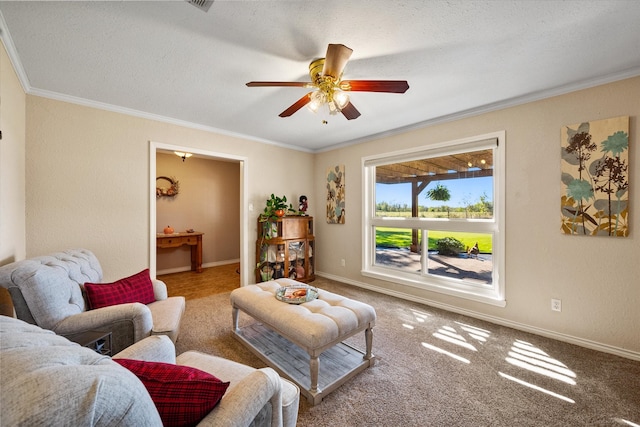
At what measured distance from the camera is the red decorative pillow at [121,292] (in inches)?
71.0

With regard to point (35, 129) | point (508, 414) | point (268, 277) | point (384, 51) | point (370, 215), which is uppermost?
point (384, 51)

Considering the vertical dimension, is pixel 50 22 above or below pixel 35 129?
above

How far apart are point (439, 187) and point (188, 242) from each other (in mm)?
4573

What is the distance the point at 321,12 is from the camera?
4.84 ft

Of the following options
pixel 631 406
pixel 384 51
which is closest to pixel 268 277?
pixel 384 51

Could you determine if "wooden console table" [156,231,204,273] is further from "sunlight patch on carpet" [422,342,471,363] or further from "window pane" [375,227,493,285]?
"sunlight patch on carpet" [422,342,471,363]

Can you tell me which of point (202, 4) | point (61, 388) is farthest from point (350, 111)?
point (61, 388)

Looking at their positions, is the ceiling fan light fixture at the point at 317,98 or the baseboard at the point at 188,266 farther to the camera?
the baseboard at the point at 188,266

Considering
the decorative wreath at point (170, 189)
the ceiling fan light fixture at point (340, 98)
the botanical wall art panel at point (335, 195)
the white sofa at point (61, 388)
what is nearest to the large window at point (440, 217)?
the botanical wall art panel at point (335, 195)

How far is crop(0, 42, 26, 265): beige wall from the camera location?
1748mm

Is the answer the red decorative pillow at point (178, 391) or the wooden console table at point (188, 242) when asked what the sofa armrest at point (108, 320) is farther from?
the wooden console table at point (188, 242)

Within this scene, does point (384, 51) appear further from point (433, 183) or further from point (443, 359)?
point (443, 359)

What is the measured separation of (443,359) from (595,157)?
222 centimetres

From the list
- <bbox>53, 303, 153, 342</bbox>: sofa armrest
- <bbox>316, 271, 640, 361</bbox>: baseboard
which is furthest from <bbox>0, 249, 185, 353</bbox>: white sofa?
<bbox>316, 271, 640, 361</bbox>: baseboard
